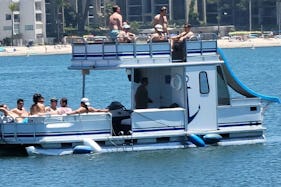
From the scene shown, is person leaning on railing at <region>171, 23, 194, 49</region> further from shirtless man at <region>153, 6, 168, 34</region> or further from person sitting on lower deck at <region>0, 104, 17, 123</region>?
person sitting on lower deck at <region>0, 104, 17, 123</region>

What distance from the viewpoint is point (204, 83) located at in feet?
104

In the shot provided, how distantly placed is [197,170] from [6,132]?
195 inches

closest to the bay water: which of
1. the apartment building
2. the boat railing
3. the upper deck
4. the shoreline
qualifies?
the boat railing

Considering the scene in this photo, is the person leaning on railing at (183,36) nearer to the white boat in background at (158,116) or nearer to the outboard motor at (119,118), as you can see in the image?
the white boat in background at (158,116)

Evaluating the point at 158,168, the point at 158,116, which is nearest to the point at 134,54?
the point at 158,116

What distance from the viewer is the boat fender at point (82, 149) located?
1206 inches

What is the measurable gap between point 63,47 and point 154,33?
137 metres

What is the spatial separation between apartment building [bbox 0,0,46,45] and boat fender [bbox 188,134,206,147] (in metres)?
144

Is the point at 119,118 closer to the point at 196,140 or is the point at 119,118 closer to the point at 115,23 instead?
the point at 196,140

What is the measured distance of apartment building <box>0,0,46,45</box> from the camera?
17562 cm

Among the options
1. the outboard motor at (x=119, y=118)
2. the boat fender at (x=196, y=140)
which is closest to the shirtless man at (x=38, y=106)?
the outboard motor at (x=119, y=118)

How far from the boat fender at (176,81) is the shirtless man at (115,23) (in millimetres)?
1896

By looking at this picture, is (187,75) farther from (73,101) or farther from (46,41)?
(46,41)

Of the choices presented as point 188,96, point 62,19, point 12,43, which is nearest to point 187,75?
point 188,96
